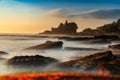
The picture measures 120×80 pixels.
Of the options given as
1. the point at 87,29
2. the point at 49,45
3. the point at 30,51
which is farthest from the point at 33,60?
the point at 87,29

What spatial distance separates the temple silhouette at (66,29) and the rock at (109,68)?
1.43 ft

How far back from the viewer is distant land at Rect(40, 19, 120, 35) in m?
3.26

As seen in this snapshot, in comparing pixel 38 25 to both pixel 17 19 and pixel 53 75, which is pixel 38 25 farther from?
pixel 53 75

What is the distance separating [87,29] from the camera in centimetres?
328

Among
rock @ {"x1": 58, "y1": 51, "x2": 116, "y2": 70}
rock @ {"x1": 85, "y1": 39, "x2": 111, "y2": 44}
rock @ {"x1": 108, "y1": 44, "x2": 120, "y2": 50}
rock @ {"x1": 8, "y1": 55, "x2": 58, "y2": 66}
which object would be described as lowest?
rock @ {"x1": 58, "y1": 51, "x2": 116, "y2": 70}

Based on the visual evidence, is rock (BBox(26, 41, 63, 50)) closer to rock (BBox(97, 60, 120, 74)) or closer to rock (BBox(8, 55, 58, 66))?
rock (BBox(8, 55, 58, 66))

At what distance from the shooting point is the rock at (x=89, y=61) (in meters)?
3.15

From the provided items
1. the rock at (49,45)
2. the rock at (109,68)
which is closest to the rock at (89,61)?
the rock at (109,68)

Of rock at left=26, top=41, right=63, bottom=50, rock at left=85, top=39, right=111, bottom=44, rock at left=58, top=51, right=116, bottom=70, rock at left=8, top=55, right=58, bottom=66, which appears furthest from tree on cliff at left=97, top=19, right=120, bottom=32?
rock at left=8, top=55, right=58, bottom=66

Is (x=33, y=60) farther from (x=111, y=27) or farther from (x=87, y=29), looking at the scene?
(x=111, y=27)

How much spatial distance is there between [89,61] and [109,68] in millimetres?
201

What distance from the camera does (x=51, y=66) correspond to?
3.16 metres

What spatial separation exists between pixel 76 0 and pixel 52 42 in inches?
18.8

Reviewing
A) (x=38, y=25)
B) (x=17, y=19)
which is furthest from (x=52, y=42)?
(x=17, y=19)
